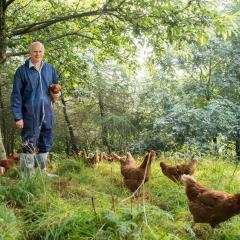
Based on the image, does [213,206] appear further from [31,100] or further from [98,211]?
[31,100]

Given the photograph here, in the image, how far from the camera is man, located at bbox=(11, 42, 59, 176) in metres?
6.03

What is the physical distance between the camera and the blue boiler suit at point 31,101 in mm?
6039

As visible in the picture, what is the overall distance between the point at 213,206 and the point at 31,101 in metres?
3.24

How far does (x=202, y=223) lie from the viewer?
453cm

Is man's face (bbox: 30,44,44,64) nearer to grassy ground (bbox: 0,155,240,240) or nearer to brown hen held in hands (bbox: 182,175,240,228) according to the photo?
grassy ground (bbox: 0,155,240,240)

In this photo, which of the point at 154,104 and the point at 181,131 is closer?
the point at 181,131

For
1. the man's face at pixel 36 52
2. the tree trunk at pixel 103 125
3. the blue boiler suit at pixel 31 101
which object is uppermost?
the man's face at pixel 36 52

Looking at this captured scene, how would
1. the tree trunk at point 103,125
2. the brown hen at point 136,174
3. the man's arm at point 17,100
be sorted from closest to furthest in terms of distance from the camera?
the brown hen at point 136,174, the man's arm at point 17,100, the tree trunk at point 103,125

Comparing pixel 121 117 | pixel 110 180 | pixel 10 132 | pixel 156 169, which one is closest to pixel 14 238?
pixel 110 180

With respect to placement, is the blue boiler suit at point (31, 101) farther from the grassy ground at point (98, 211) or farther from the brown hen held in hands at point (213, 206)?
the brown hen held in hands at point (213, 206)

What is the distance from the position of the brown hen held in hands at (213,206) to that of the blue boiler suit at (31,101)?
9.09 feet

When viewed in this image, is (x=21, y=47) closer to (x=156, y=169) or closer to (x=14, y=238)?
(x=156, y=169)

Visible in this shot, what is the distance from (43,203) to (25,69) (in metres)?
2.55

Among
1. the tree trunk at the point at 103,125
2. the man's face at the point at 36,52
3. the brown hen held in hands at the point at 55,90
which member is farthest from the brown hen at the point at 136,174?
the tree trunk at the point at 103,125
